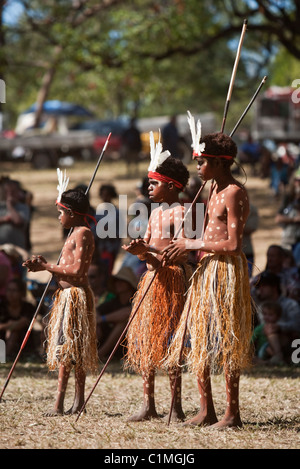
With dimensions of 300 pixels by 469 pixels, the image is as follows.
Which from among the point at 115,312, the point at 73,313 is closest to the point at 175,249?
the point at 73,313

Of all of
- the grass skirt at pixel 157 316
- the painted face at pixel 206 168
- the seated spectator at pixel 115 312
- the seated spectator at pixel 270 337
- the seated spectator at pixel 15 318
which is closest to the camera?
the painted face at pixel 206 168

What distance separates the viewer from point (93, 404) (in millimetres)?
5547

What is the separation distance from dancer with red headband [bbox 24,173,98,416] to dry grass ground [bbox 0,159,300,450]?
302 mm

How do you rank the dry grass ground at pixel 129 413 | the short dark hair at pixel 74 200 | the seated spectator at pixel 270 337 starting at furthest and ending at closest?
1. the seated spectator at pixel 270 337
2. the short dark hair at pixel 74 200
3. the dry grass ground at pixel 129 413

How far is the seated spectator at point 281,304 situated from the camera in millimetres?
7168

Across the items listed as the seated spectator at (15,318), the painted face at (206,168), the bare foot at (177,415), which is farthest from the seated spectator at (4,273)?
the painted face at (206,168)

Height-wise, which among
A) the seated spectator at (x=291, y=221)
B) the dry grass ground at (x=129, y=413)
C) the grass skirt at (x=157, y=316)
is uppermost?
the seated spectator at (x=291, y=221)

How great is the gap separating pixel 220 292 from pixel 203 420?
2.70ft

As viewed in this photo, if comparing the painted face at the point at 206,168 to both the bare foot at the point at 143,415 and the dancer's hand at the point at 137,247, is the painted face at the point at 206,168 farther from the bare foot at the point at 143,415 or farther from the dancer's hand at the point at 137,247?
the bare foot at the point at 143,415

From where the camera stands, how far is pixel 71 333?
5.14 m

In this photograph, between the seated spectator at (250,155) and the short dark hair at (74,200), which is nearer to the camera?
the short dark hair at (74,200)

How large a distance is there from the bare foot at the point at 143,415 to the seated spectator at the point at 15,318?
2.63 m

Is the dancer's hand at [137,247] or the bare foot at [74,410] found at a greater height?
the dancer's hand at [137,247]

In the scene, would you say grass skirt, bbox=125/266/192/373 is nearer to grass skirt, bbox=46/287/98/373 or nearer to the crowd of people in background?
grass skirt, bbox=46/287/98/373
